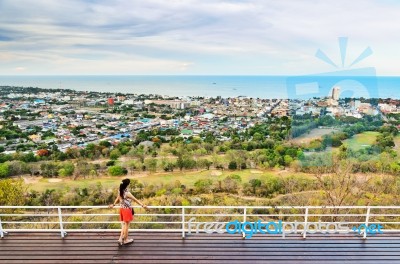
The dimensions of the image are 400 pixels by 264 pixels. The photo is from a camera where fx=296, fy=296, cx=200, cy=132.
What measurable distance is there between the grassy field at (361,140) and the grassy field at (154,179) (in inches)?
252

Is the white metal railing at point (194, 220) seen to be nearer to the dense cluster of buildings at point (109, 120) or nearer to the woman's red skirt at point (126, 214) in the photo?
the woman's red skirt at point (126, 214)

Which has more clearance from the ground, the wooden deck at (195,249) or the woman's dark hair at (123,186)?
the woman's dark hair at (123,186)

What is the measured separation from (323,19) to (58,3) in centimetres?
1135

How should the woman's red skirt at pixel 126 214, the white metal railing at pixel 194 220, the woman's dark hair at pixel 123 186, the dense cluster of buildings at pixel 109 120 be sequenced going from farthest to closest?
the dense cluster of buildings at pixel 109 120 → the white metal railing at pixel 194 220 → the woman's red skirt at pixel 126 214 → the woman's dark hair at pixel 123 186

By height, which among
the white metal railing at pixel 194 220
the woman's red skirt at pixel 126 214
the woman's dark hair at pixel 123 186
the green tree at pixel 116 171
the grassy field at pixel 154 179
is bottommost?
the grassy field at pixel 154 179

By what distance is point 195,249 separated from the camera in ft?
13.5

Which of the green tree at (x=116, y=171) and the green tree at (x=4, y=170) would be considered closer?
the green tree at (x=4, y=170)

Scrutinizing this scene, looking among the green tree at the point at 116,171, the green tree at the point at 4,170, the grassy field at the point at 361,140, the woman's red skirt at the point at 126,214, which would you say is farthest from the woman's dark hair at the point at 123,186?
the green tree at the point at 4,170

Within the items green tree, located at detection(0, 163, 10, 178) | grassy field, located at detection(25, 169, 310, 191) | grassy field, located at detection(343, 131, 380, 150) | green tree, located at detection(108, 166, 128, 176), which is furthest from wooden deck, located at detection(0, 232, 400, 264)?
green tree, located at detection(0, 163, 10, 178)

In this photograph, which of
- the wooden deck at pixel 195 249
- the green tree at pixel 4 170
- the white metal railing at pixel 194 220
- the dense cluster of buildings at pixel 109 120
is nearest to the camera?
the wooden deck at pixel 195 249

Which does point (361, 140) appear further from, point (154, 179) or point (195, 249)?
point (195, 249)

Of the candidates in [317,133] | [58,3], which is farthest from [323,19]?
[58,3]

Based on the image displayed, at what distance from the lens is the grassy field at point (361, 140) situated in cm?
1443

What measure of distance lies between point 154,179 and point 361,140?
1408 centimetres
